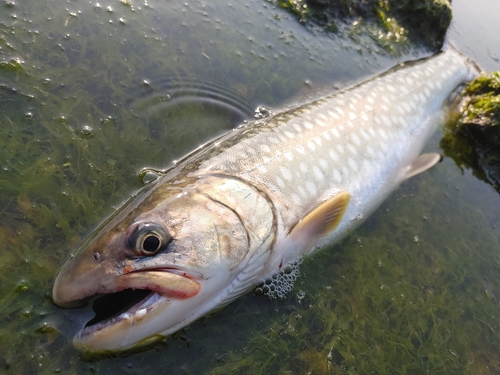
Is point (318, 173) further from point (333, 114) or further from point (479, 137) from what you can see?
point (479, 137)

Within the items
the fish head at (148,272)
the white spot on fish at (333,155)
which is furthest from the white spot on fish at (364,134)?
the fish head at (148,272)

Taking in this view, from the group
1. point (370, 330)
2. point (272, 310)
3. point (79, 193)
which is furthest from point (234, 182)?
point (370, 330)

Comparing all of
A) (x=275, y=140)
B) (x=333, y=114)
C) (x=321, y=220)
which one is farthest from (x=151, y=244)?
(x=333, y=114)

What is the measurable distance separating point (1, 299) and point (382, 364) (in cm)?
277

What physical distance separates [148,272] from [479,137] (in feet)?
16.2

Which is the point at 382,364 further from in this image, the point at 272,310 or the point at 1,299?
the point at 1,299

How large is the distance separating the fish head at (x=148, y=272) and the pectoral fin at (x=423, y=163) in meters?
2.73

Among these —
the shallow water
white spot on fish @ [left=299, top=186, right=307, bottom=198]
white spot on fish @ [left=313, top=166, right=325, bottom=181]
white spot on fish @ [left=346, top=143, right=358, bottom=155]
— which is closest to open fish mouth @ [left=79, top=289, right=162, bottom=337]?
the shallow water

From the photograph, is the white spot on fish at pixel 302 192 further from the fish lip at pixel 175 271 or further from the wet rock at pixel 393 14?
the wet rock at pixel 393 14

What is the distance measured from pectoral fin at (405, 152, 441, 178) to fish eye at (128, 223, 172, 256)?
312 centimetres

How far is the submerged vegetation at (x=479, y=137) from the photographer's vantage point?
5031 millimetres

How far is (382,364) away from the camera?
3027 millimetres

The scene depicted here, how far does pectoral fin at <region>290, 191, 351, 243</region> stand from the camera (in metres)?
3.28

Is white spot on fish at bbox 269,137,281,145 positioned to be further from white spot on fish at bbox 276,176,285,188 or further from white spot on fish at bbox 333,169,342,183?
white spot on fish at bbox 333,169,342,183
